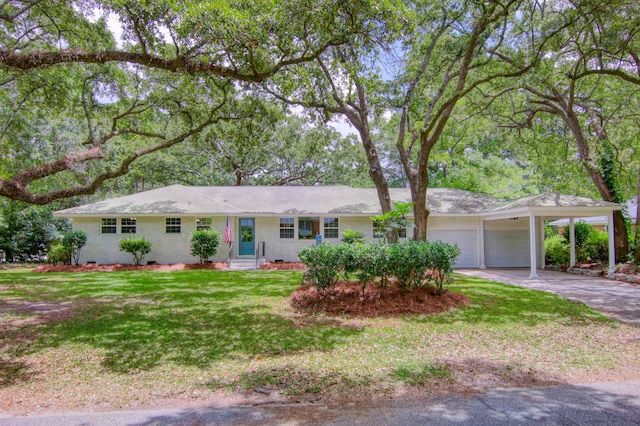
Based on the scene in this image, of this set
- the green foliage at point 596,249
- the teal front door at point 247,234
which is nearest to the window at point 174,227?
the teal front door at point 247,234

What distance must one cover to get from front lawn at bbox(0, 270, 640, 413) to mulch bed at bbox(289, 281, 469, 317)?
14.3 inches

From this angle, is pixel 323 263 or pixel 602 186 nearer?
pixel 323 263

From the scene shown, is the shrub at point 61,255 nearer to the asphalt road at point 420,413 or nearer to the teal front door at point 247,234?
the teal front door at point 247,234

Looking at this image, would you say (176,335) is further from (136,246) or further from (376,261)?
(136,246)

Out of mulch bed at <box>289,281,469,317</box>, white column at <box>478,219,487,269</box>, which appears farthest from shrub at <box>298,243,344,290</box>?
white column at <box>478,219,487,269</box>

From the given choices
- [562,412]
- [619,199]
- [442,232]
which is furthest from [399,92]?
[562,412]

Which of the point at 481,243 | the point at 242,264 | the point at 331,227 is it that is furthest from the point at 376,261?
the point at 481,243

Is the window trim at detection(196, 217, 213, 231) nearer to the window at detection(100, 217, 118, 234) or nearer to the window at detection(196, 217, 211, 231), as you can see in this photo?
the window at detection(196, 217, 211, 231)

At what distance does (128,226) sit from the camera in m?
17.9

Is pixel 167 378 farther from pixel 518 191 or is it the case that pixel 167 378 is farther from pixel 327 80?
pixel 518 191

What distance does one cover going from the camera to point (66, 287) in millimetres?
11664

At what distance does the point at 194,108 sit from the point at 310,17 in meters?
8.36

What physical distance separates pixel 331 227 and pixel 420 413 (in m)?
14.6

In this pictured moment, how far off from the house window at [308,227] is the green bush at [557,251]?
11.0 metres
